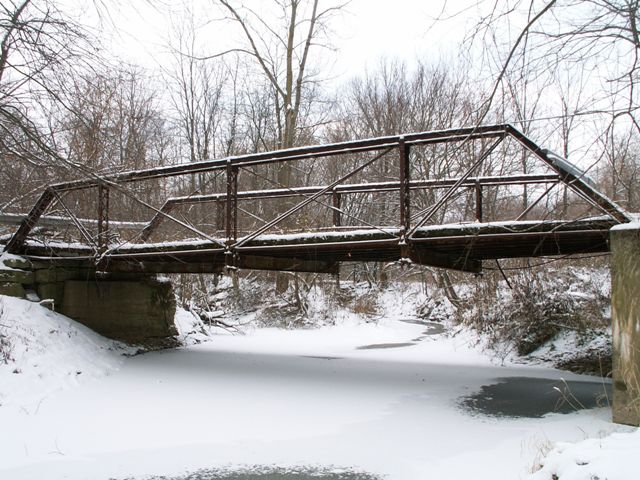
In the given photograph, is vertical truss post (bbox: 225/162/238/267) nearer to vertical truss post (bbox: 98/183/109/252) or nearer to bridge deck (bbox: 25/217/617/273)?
bridge deck (bbox: 25/217/617/273)

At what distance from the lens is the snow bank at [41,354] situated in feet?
22.0

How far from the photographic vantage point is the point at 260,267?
31.1ft

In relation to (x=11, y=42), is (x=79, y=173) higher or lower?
lower

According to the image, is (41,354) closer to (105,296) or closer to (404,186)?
(105,296)

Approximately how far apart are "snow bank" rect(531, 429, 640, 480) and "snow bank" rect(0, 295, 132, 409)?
5.55 meters

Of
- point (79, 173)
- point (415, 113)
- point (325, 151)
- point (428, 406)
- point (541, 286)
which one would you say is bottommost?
point (428, 406)

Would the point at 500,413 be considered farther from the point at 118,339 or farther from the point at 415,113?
the point at 415,113

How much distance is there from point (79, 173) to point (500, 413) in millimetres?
5175

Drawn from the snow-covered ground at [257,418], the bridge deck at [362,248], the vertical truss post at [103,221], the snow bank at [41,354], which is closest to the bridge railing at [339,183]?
the vertical truss post at [103,221]

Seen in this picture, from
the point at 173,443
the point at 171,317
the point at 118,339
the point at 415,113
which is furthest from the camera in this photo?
the point at 415,113

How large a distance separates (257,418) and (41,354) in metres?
3.51

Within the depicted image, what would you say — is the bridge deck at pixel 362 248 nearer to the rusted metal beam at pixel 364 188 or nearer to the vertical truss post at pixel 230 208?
the vertical truss post at pixel 230 208

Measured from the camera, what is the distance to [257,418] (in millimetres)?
6160

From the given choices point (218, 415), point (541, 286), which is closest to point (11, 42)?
point (218, 415)
